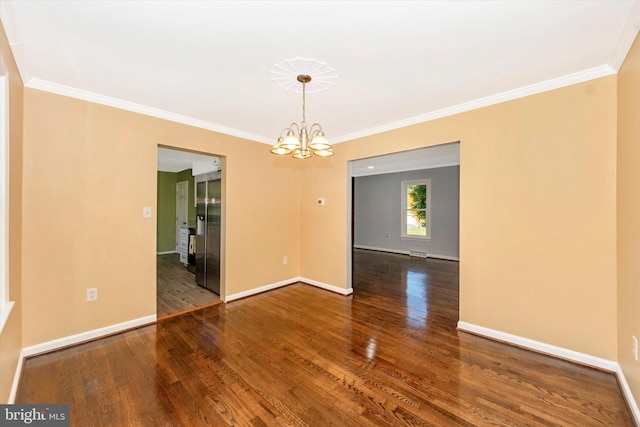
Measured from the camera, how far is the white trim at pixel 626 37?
1575 mm

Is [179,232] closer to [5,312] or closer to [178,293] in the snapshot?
[178,293]

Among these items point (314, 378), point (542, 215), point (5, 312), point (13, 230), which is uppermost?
point (542, 215)

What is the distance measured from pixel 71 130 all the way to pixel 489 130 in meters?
4.20

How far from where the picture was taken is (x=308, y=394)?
1901mm

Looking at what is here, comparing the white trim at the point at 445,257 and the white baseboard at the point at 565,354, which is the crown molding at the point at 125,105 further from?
the white trim at the point at 445,257

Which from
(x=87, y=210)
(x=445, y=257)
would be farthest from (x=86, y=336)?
(x=445, y=257)

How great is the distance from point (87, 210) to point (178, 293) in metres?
1.97

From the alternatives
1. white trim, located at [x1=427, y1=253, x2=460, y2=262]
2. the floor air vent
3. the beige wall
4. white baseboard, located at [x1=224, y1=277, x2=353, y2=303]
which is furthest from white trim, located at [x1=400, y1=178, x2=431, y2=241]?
the beige wall

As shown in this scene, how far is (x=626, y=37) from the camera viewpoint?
1779mm

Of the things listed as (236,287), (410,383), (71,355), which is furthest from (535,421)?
(71,355)

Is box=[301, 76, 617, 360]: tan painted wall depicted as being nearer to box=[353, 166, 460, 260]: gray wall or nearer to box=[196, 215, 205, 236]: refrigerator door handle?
box=[196, 215, 205, 236]: refrigerator door handle

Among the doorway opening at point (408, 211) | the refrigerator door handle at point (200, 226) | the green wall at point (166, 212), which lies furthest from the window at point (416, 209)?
the green wall at point (166, 212)

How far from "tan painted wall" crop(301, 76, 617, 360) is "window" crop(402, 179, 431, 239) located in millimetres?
4664

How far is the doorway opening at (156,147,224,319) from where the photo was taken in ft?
12.6
